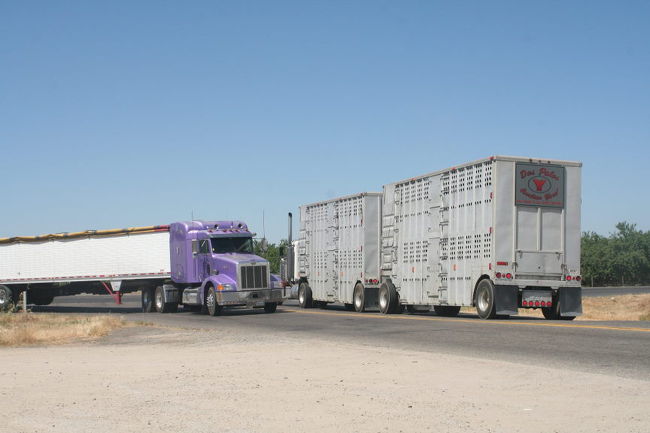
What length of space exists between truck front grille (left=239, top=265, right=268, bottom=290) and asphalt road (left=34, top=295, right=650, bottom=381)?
2523mm

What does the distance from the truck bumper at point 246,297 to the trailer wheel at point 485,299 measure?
29.0 feet

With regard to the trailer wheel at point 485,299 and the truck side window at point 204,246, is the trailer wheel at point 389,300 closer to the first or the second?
the trailer wheel at point 485,299

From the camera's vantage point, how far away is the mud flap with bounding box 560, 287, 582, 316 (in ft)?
79.2

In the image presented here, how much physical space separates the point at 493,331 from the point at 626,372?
741 centimetres

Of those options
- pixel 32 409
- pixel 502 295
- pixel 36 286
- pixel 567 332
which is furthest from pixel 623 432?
pixel 36 286

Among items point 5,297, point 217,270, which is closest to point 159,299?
point 217,270

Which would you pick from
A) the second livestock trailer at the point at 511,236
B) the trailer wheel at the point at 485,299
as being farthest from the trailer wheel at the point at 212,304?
the trailer wheel at the point at 485,299

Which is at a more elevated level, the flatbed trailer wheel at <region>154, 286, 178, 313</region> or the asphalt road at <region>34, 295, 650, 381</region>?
the asphalt road at <region>34, 295, 650, 381</region>

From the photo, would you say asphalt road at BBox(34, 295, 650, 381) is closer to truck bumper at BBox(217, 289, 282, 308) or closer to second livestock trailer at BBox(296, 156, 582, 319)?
second livestock trailer at BBox(296, 156, 582, 319)

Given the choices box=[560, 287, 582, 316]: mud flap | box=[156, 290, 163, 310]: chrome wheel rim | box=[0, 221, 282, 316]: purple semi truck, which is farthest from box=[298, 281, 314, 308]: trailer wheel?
box=[560, 287, 582, 316]: mud flap

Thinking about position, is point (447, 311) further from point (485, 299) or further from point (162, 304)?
point (162, 304)

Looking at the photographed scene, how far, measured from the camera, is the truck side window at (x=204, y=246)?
102ft

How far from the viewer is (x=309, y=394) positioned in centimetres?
1052

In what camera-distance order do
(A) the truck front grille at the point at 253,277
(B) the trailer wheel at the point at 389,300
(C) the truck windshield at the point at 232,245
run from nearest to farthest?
(B) the trailer wheel at the point at 389,300
(A) the truck front grille at the point at 253,277
(C) the truck windshield at the point at 232,245
